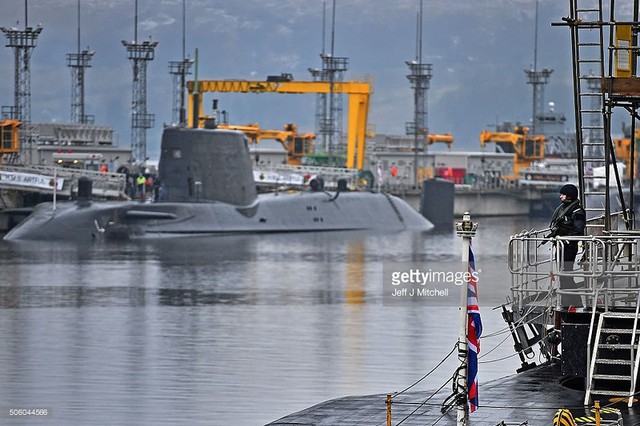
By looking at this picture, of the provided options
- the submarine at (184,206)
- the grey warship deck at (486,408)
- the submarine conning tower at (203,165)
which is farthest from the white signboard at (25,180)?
the grey warship deck at (486,408)

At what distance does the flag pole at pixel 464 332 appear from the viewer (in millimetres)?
11531

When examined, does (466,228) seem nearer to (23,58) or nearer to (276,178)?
(23,58)

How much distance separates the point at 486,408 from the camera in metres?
12.6

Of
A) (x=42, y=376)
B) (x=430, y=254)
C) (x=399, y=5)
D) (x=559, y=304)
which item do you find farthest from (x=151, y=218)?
(x=399, y=5)

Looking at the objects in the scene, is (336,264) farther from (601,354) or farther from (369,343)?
(601,354)

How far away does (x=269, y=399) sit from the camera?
67.6 feet

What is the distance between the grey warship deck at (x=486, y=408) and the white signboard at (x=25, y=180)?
6334 centimetres

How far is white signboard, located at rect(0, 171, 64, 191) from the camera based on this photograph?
246 ft

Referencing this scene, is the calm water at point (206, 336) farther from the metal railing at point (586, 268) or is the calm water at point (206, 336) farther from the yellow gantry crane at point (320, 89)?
the yellow gantry crane at point (320, 89)

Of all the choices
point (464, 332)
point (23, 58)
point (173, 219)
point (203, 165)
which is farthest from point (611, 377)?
point (23, 58)

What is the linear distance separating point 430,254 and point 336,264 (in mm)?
8010

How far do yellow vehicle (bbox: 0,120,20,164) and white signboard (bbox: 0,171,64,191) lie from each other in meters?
8.61

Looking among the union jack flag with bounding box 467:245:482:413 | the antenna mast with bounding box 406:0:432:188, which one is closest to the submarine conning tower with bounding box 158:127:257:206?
the antenna mast with bounding box 406:0:432:188

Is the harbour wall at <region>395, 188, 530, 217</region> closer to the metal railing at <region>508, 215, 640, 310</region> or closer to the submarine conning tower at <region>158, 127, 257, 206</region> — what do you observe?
the submarine conning tower at <region>158, 127, 257, 206</region>
